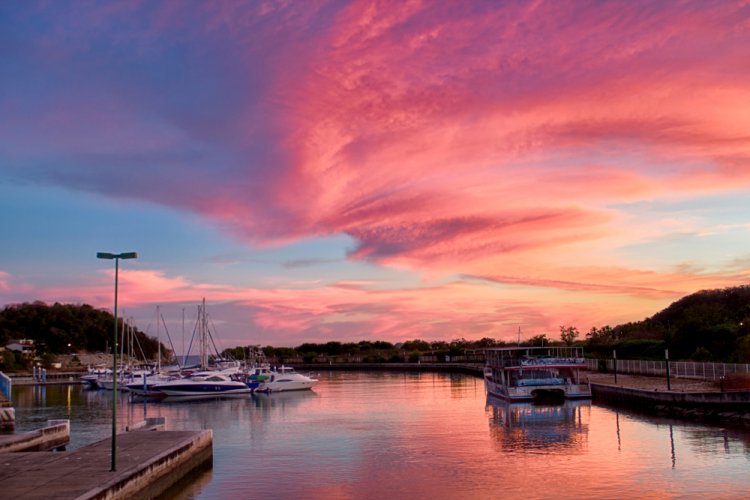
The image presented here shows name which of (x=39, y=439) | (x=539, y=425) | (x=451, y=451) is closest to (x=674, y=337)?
(x=539, y=425)

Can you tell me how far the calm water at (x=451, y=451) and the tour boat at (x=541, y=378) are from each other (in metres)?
2.73

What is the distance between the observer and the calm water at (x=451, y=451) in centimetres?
2805

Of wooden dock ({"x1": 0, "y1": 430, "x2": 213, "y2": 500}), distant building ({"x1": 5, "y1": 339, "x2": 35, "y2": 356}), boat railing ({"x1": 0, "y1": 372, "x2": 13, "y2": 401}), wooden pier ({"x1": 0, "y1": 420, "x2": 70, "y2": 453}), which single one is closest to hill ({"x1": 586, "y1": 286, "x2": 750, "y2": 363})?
wooden dock ({"x1": 0, "y1": 430, "x2": 213, "y2": 500})

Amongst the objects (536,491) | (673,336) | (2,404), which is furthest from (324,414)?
(673,336)

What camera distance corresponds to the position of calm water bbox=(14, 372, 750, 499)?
28047mm

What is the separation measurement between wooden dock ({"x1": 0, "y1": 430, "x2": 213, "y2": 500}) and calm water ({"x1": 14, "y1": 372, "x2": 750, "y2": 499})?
4.43 ft

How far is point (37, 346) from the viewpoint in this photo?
601 ft

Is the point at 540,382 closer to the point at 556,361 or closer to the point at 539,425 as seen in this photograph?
the point at 556,361

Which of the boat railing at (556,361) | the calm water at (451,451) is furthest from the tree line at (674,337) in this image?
the calm water at (451,451)

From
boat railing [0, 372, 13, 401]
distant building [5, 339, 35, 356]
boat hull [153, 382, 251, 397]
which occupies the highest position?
distant building [5, 339, 35, 356]

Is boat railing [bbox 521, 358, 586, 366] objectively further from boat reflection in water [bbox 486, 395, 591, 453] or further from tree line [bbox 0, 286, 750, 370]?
tree line [bbox 0, 286, 750, 370]

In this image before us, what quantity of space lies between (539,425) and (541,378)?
63.8ft

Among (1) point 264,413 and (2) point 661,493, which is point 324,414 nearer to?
(1) point 264,413

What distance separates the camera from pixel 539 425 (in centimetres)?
4759
